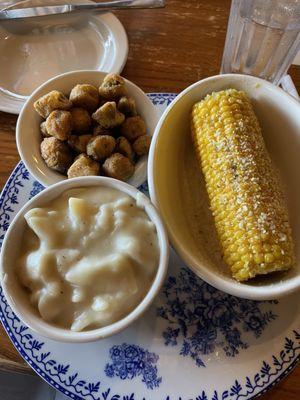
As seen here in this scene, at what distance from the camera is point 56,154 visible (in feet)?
2.66

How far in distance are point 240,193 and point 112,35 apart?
649 mm

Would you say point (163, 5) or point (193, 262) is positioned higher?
point (163, 5)

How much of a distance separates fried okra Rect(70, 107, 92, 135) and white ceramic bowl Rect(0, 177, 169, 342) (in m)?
0.17

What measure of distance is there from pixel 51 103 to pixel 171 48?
0.46 meters

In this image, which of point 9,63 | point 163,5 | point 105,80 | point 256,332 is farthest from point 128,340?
point 163,5

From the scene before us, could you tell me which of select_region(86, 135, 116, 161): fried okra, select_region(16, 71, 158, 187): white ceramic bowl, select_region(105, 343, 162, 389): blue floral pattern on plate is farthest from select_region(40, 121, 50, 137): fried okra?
select_region(105, 343, 162, 389): blue floral pattern on plate

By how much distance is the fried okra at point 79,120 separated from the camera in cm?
84

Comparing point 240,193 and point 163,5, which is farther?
point 163,5

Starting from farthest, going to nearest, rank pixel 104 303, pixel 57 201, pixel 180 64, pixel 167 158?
pixel 180 64
pixel 167 158
pixel 57 201
pixel 104 303

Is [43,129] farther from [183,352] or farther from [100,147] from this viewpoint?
[183,352]

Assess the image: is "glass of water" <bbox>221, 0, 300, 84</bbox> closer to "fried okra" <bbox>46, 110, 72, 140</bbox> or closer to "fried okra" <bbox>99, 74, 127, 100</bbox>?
"fried okra" <bbox>99, 74, 127, 100</bbox>

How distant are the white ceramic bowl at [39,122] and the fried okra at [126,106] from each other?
0.03 metres

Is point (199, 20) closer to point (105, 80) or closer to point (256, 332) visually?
point (105, 80)

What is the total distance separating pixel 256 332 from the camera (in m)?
0.73
